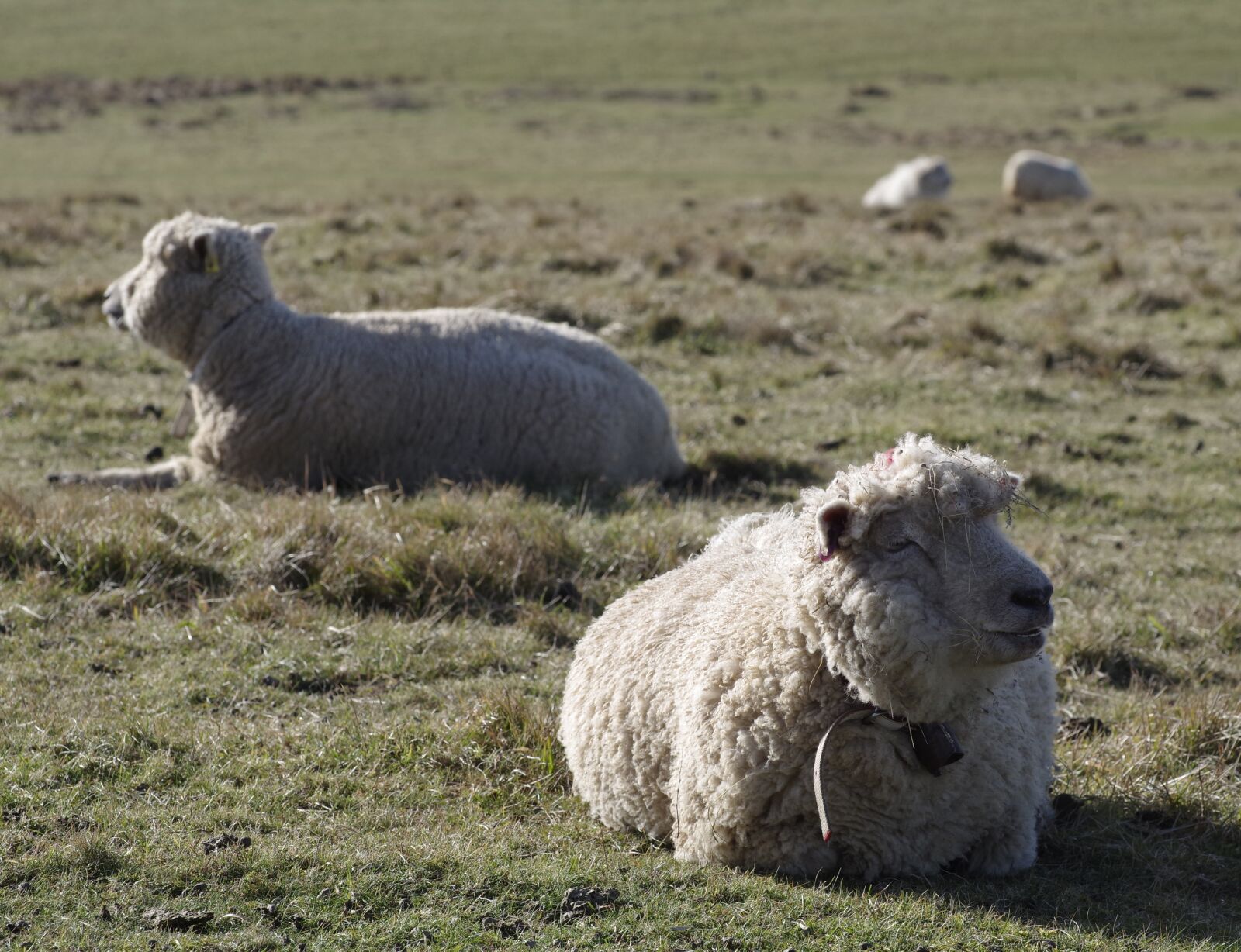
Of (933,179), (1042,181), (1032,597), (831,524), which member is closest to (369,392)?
(831,524)

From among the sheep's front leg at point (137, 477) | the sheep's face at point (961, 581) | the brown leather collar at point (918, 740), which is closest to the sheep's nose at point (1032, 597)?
the sheep's face at point (961, 581)

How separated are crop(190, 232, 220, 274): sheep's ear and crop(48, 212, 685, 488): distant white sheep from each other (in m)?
0.01

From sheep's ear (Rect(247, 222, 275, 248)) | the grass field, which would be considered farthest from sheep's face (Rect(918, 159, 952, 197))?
sheep's ear (Rect(247, 222, 275, 248))

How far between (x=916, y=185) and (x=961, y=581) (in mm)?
25103

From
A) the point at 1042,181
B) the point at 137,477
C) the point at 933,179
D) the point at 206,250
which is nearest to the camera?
the point at 137,477

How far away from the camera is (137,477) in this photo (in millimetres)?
8734

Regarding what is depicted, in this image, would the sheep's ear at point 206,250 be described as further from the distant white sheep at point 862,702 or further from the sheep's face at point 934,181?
the sheep's face at point 934,181

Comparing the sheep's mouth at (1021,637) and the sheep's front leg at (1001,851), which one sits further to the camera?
the sheep's front leg at (1001,851)

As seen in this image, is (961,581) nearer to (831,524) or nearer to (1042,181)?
(831,524)

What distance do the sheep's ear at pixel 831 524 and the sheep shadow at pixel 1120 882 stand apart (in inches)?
40.7

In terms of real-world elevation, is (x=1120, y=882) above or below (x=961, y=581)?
below

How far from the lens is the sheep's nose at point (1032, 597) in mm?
3947

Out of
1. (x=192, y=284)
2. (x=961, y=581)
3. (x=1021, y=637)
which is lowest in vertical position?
(x=1021, y=637)

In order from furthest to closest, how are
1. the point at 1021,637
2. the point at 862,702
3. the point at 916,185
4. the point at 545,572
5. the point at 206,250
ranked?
1. the point at 916,185
2. the point at 206,250
3. the point at 545,572
4. the point at 862,702
5. the point at 1021,637
